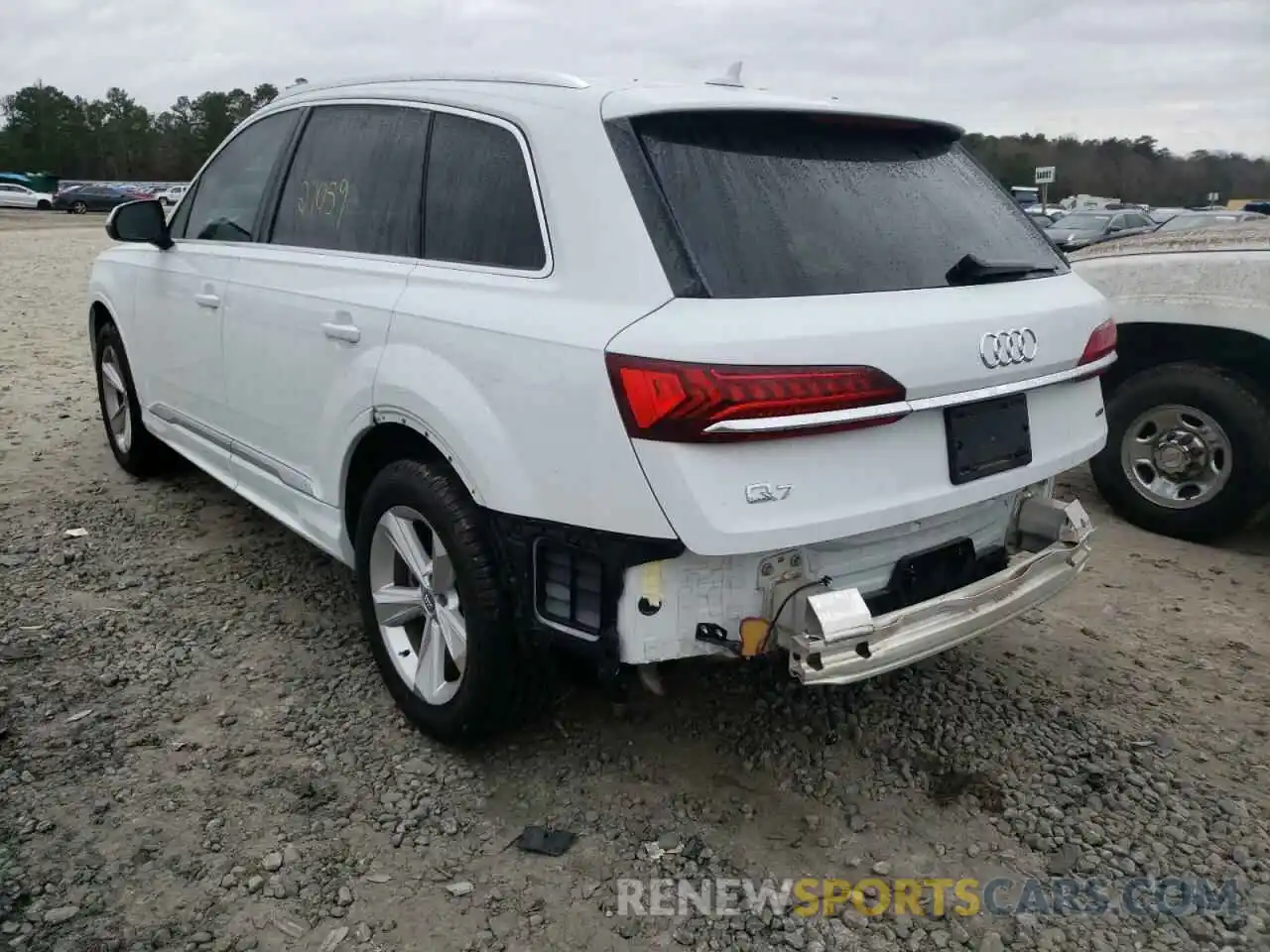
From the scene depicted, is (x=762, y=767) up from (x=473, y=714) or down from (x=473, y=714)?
down

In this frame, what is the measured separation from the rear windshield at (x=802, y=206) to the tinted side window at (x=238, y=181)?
6.37 feet

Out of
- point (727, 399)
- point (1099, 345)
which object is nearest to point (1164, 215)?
point (1099, 345)

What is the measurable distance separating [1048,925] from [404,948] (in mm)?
1457

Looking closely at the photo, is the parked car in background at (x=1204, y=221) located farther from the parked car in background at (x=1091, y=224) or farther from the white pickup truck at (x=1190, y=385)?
the parked car in background at (x=1091, y=224)

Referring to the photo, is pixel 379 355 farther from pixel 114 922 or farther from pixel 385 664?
pixel 114 922

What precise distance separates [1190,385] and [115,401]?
5254 millimetres

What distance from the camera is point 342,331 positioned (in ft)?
9.99

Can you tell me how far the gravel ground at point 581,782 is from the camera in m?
2.37

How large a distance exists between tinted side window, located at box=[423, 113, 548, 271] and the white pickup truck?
3.26 metres

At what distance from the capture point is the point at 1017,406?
104 inches

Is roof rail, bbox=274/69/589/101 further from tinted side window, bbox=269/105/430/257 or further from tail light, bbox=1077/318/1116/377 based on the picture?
tail light, bbox=1077/318/1116/377

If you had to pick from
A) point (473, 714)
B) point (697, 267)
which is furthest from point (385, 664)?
point (697, 267)

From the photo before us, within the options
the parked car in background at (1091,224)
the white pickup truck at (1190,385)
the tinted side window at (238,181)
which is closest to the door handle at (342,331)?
the tinted side window at (238,181)

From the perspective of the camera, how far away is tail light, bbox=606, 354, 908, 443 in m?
2.13
